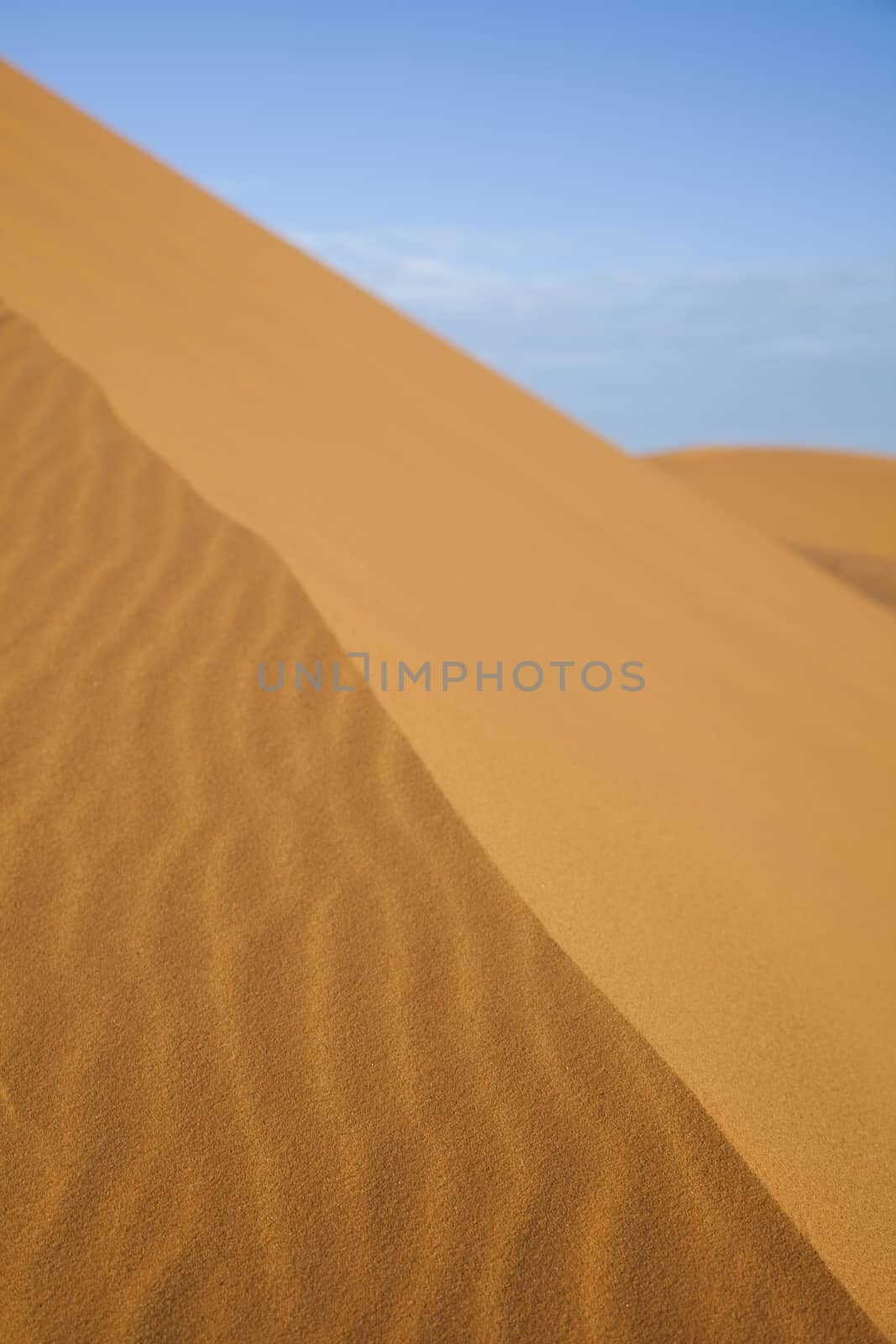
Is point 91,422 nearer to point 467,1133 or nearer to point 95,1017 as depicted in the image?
point 95,1017

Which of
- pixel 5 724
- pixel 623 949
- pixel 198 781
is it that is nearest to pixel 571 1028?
pixel 623 949

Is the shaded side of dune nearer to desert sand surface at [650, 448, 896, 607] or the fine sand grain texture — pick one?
desert sand surface at [650, 448, 896, 607]

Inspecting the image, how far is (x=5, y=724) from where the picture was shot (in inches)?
107

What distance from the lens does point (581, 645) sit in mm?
4020

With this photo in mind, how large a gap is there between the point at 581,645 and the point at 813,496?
1790cm

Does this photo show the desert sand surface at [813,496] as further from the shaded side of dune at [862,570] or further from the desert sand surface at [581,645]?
the desert sand surface at [581,645]

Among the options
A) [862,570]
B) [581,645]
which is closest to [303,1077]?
[581,645]

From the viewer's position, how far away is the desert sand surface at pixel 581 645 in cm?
228

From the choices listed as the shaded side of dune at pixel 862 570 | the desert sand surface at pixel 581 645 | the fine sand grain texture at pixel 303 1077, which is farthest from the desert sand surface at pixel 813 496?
the fine sand grain texture at pixel 303 1077

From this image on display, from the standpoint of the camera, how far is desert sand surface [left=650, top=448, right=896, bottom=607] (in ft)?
54.4

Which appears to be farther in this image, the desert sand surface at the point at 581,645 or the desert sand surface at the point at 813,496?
the desert sand surface at the point at 813,496

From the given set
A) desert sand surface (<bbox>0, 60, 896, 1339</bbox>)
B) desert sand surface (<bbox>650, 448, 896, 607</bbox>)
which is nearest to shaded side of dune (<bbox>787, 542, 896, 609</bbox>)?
desert sand surface (<bbox>650, 448, 896, 607</bbox>)

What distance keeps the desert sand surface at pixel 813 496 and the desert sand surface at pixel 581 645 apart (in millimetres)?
8269

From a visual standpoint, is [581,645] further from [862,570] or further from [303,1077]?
[862,570]
